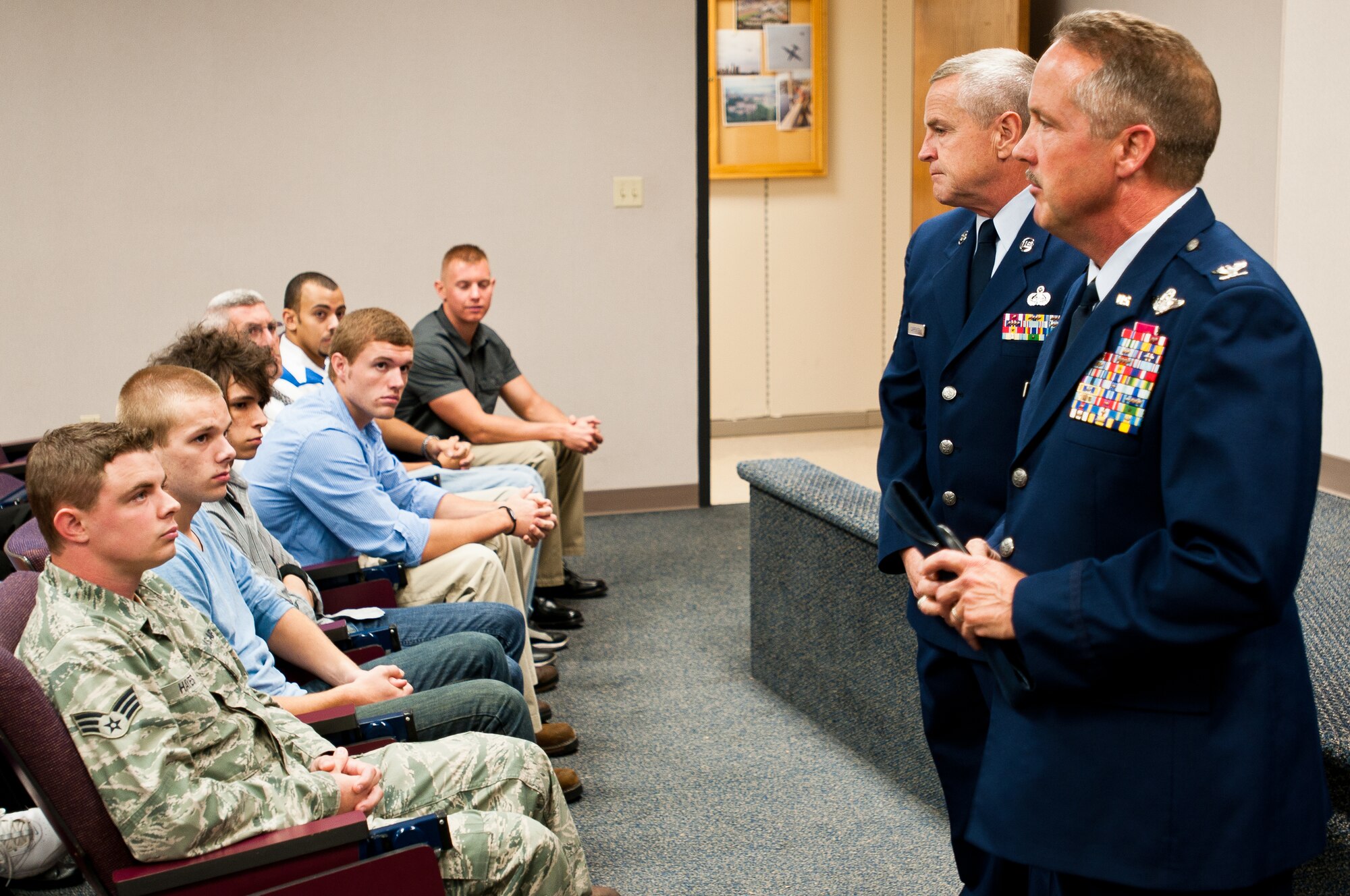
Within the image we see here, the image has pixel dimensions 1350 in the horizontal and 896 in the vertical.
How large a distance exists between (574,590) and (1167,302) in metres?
3.18

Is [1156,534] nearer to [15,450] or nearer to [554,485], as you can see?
[554,485]

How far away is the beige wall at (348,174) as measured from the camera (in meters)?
4.72

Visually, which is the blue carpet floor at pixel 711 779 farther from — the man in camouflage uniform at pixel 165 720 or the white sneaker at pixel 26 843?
the white sneaker at pixel 26 843

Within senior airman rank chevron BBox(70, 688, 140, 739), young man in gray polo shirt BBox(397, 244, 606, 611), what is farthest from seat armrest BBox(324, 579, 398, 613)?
young man in gray polo shirt BBox(397, 244, 606, 611)

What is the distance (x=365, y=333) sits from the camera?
2938 millimetres

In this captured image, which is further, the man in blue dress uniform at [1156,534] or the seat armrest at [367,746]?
the seat armrest at [367,746]

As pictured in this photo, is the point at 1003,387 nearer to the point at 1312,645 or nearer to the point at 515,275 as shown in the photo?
the point at 1312,645

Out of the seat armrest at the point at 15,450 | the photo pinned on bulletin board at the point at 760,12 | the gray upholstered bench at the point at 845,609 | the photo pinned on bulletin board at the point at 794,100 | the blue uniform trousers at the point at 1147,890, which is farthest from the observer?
the photo pinned on bulletin board at the point at 794,100

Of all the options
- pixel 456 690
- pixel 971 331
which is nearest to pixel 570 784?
pixel 456 690

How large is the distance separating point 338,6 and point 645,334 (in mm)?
1828

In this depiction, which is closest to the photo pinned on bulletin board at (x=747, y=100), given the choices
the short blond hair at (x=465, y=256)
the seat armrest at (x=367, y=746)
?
the short blond hair at (x=465, y=256)

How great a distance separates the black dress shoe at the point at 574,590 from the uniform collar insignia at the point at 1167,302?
3127 mm

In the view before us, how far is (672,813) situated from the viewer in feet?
8.61

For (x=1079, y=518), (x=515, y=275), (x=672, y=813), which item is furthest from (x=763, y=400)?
(x=1079, y=518)
